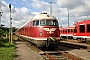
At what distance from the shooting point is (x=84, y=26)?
94.1 feet

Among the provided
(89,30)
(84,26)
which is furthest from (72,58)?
(84,26)

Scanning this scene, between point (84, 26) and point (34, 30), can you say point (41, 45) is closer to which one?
point (34, 30)

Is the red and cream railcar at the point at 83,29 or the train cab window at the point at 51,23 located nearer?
the train cab window at the point at 51,23

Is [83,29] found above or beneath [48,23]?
beneath

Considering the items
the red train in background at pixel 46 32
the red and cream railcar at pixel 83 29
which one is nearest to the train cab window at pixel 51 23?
the red train in background at pixel 46 32

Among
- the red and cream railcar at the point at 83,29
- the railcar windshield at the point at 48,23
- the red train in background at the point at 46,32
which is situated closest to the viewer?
the red train in background at the point at 46,32

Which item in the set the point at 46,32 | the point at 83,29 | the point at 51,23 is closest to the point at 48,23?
the point at 51,23

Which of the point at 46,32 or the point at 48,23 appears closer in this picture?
the point at 46,32

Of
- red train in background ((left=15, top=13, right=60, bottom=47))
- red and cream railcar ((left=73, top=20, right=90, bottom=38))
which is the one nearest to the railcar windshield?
red train in background ((left=15, top=13, right=60, bottom=47))

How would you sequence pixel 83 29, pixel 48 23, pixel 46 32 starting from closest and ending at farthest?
pixel 46 32 → pixel 48 23 → pixel 83 29

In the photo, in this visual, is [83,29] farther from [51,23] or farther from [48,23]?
[48,23]

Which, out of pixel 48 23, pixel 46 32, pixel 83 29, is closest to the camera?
pixel 46 32

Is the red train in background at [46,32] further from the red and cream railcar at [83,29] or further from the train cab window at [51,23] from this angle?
the red and cream railcar at [83,29]

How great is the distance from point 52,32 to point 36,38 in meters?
1.41
